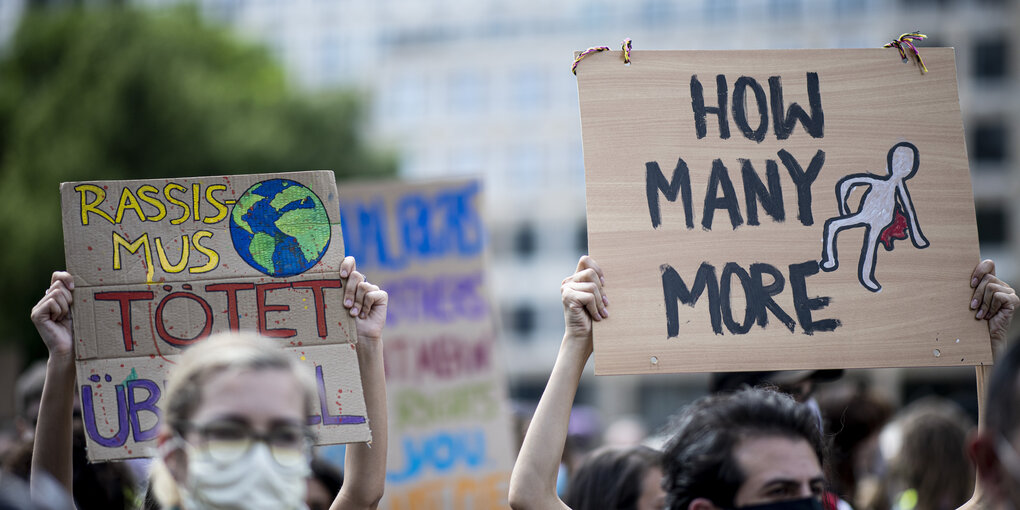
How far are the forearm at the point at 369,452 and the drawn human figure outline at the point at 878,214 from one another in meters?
1.41

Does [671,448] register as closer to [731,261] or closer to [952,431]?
[731,261]

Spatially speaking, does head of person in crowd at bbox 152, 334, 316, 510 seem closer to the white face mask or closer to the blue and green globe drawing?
the white face mask

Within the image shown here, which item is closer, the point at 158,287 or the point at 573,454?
the point at 158,287

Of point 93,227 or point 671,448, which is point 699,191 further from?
point 93,227

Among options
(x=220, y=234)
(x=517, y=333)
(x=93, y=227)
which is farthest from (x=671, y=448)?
(x=517, y=333)

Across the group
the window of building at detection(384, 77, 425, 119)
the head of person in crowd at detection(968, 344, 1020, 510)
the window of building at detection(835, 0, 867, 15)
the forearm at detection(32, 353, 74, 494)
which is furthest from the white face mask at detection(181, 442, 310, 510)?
the window of building at detection(384, 77, 425, 119)

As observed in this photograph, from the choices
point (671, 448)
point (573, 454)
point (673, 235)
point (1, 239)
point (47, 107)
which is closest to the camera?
point (671, 448)

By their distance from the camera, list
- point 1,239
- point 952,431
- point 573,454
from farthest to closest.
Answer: point 1,239 → point 573,454 → point 952,431

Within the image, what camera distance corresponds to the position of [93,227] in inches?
126

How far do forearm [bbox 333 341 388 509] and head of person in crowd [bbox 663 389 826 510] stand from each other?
833 mm

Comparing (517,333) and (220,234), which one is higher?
(220,234)

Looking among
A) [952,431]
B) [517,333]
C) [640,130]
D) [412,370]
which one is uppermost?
[640,130]

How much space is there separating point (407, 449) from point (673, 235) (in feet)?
9.14

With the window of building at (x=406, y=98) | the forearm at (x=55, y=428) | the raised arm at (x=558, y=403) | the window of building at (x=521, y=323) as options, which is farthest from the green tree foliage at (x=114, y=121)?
the raised arm at (x=558, y=403)
